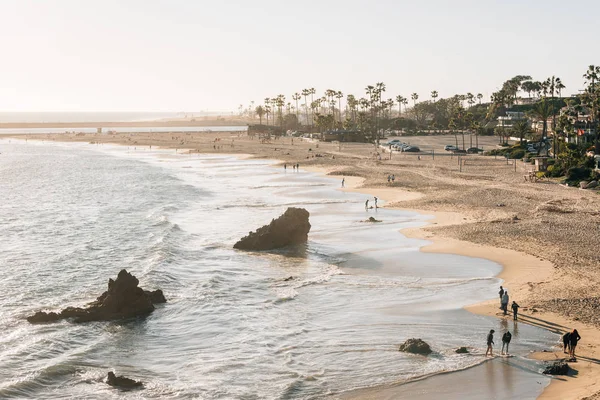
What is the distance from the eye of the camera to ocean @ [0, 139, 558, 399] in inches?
943

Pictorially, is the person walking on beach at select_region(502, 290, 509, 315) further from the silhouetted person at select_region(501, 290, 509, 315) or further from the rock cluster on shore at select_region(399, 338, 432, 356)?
the rock cluster on shore at select_region(399, 338, 432, 356)

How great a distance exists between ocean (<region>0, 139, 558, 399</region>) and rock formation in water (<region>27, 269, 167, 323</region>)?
2.37ft

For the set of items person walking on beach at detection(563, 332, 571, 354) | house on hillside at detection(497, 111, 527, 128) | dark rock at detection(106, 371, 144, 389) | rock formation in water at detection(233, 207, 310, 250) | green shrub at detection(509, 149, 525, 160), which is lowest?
dark rock at detection(106, 371, 144, 389)

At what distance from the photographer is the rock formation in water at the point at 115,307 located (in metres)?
30.3

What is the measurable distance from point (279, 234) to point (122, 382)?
23.6 m

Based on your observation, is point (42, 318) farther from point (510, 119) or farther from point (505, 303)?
point (510, 119)

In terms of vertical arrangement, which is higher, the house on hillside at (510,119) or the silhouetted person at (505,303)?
the house on hillside at (510,119)

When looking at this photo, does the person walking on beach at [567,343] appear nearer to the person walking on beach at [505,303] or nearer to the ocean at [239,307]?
the ocean at [239,307]

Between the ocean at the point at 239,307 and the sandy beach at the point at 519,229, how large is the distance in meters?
1.45

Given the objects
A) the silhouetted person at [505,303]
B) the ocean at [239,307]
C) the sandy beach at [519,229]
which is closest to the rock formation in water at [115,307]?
the ocean at [239,307]

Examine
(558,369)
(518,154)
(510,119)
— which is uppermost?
(510,119)

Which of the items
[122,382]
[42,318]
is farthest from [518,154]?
[122,382]

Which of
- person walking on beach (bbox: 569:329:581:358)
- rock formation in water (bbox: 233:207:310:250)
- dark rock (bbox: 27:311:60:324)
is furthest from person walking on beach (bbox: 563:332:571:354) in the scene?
rock formation in water (bbox: 233:207:310:250)

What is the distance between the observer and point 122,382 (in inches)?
907
